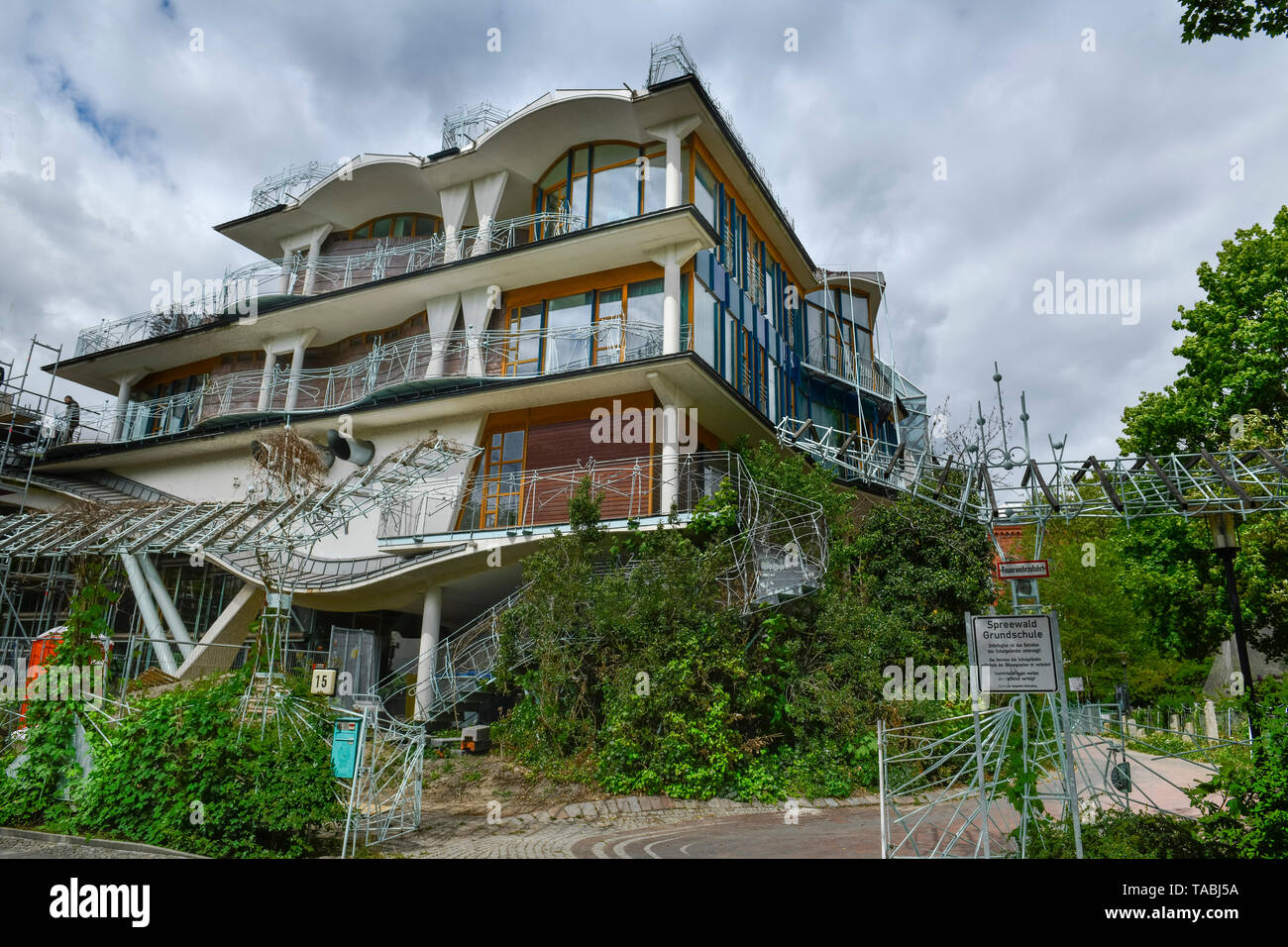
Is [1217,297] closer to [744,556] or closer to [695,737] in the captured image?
[744,556]

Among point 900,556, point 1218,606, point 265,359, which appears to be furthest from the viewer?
point 265,359

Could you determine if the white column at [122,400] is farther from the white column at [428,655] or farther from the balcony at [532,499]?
the white column at [428,655]

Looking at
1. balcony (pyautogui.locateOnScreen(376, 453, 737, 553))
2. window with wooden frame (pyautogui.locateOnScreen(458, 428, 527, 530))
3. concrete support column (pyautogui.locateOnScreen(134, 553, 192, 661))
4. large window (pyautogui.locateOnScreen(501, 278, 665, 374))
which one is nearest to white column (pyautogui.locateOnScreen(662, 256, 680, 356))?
large window (pyautogui.locateOnScreen(501, 278, 665, 374))

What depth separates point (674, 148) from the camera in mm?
19172

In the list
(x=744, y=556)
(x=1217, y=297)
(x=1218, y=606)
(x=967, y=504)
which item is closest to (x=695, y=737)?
(x=744, y=556)

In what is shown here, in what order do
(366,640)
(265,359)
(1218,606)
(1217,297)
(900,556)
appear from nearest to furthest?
1. (900,556)
2. (366,640)
3. (1218,606)
4. (1217,297)
5. (265,359)

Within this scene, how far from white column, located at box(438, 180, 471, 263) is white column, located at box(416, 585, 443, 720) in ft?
31.6

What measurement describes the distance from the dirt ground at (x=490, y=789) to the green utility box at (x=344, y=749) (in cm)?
239

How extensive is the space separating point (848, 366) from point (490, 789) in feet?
70.7

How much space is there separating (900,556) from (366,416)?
46.0 feet

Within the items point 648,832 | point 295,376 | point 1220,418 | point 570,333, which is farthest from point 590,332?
point 1220,418

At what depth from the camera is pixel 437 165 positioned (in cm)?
2200

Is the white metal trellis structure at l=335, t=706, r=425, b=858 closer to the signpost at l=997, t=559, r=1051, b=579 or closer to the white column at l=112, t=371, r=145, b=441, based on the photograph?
the signpost at l=997, t=559, r=1051, b=579

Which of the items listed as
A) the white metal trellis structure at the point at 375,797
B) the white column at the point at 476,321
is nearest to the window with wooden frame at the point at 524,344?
the white column at the point at 476,321
